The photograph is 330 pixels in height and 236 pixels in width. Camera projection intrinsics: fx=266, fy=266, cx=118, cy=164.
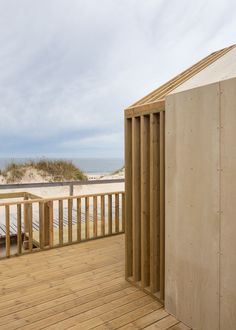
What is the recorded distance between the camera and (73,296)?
8.97ft

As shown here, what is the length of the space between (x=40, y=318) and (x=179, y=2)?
601 centimetres

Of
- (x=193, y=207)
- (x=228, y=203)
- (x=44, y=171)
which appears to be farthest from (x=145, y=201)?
(x=44, y=171)

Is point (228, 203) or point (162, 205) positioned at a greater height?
point (228, 203)

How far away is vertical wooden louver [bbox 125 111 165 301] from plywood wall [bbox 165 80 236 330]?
0.22 m

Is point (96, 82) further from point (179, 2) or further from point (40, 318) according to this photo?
point (40, 318)

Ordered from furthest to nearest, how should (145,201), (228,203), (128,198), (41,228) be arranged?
1. (41,228)
2. (128,198)
3. (145,201)
4. (228,203)

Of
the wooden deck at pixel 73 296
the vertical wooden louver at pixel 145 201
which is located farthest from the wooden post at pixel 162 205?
the wooden deck at pixel 73 296

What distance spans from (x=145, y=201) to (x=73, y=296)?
1225 mm

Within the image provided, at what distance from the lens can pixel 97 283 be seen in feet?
9.96

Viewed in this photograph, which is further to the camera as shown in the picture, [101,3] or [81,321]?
[101,3]

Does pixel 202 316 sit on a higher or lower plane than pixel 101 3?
lower

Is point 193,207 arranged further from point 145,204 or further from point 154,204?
point 145,204

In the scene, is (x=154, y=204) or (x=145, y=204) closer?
(x=154, y=204)

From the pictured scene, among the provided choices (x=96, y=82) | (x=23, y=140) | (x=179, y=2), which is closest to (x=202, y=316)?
(x=179, y=2)
